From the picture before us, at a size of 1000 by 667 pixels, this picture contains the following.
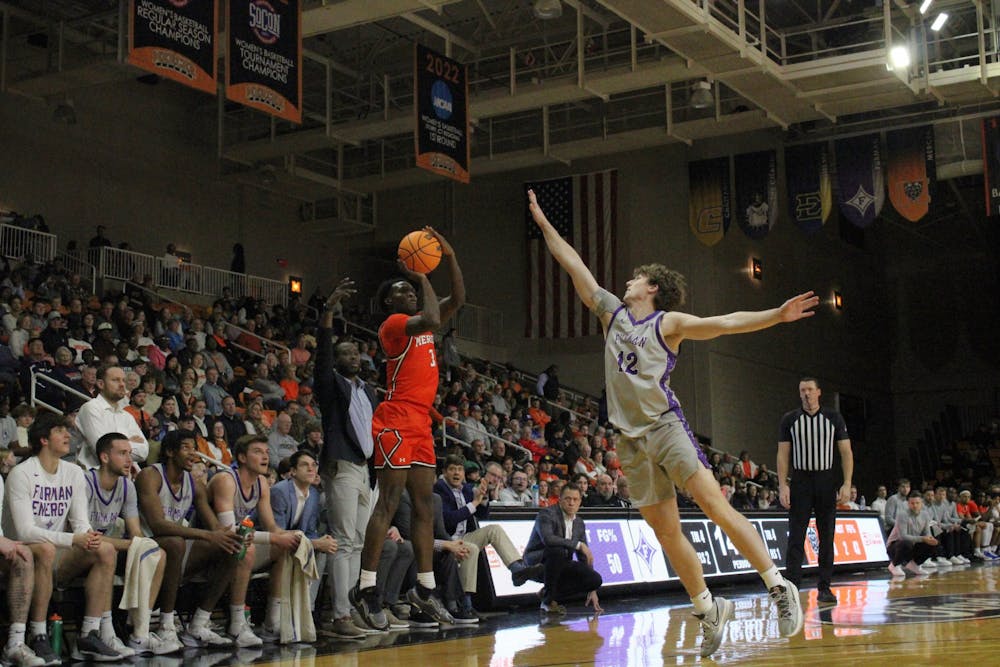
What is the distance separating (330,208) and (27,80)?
32.1 feet

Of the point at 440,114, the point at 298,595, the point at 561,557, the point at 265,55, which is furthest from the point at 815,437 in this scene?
the point at 440,114

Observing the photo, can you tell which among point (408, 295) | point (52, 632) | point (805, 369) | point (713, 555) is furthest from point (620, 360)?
point (805, 369)

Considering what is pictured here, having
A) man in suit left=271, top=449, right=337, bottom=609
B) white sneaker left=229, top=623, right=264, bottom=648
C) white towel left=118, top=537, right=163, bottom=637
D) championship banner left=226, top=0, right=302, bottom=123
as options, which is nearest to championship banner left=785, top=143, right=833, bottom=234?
championship banner left=226, top=0, right=302, bottom=123

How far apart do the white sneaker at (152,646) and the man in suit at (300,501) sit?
48.9 inches

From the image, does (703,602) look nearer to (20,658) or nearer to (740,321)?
(740,321)

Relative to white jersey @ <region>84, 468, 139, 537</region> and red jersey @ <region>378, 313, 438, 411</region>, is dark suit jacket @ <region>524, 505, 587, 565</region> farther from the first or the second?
white jersey @ <region>84, 468, 139, 537</region>

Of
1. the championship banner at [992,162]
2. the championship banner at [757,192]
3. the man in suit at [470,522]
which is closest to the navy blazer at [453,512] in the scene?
the man in suit at [470,522]

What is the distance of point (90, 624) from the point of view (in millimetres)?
6230

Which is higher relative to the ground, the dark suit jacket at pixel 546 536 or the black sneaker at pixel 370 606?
the dark suit jacket at pixel 546 536

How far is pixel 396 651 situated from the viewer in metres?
6.14

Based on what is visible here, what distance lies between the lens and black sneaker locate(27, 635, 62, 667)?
5910 mm

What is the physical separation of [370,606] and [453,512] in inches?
84.7

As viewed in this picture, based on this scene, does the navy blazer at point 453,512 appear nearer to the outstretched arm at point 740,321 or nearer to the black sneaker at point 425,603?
the black sneaker at point 425,603

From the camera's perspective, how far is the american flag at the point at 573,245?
25531 millimetres
